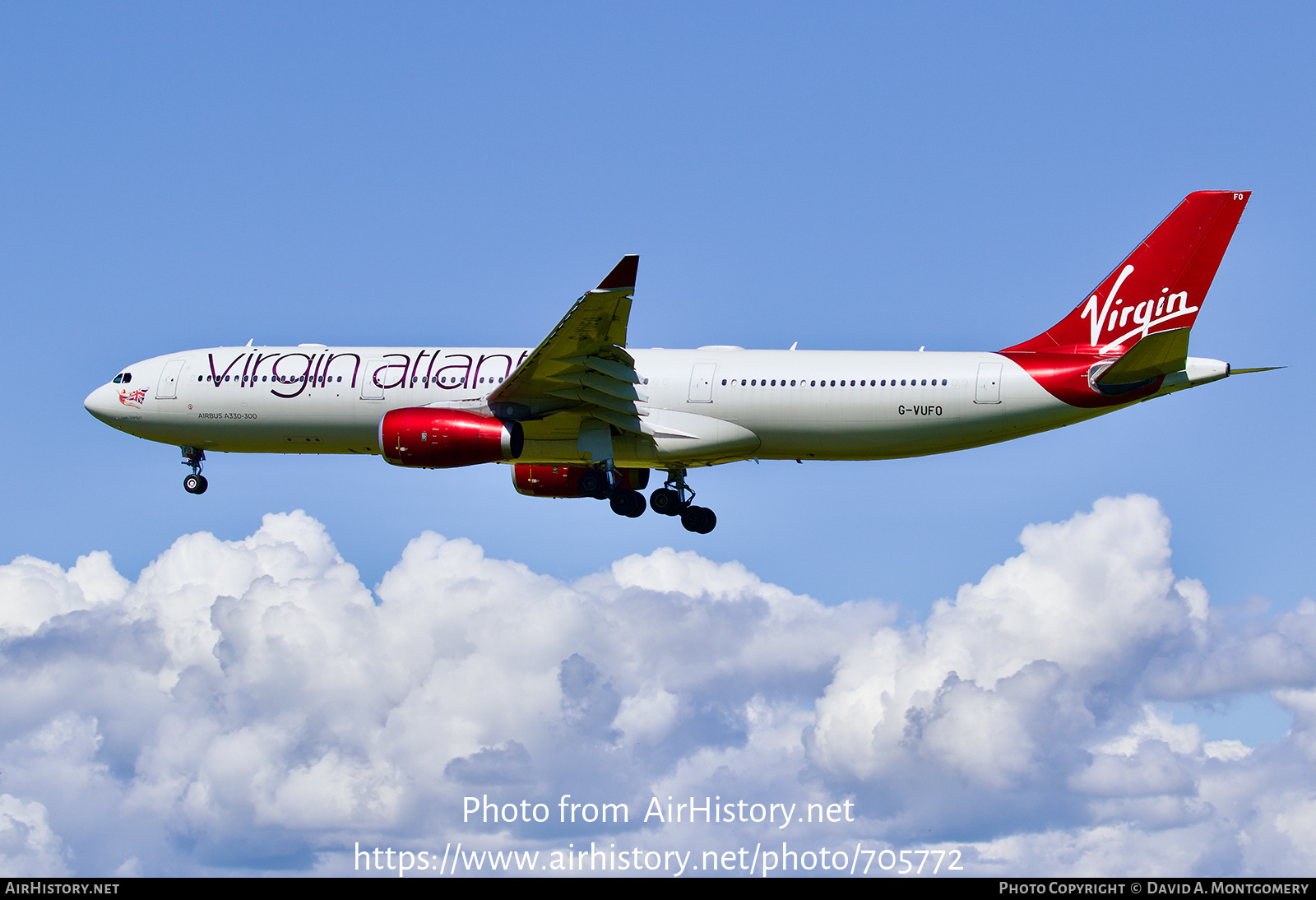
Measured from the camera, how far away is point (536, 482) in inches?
2280

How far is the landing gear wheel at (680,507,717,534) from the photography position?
2195 inches

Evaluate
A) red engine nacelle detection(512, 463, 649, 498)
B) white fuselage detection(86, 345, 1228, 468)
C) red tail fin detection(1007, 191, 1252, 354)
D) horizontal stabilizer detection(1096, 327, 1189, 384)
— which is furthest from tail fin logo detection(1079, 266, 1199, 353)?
red engine nacelle detection(512, 463, 649, 498)

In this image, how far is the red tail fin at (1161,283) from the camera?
165 ft

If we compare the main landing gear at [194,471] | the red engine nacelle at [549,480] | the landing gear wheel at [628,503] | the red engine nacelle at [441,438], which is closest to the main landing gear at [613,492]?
the landing gear wheel at [628,503]

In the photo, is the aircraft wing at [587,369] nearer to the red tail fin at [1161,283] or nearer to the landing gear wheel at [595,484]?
the landing gear wheel at [595,484]

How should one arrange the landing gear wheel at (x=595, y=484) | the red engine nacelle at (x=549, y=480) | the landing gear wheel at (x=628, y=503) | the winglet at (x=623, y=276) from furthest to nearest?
the red engine nacelle at (x=549, y=480) < the landing gear wheel at (x=628, y=503) < the landing gear wheel at (x=595, y=484) < the winglet at (x=623, y=276)

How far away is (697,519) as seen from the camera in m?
55.8

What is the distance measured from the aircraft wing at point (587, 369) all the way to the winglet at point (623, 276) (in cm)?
2

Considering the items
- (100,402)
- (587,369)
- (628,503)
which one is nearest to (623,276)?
(587,369)

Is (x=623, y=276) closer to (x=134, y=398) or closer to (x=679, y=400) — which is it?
(x=679, y=400)

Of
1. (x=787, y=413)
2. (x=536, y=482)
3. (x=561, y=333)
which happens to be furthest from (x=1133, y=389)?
(x=536, y=482)
